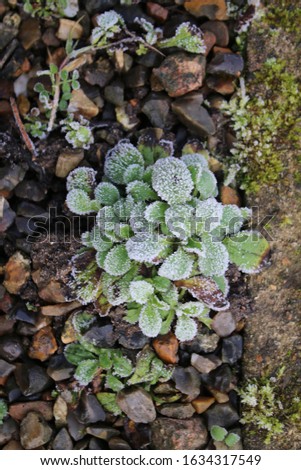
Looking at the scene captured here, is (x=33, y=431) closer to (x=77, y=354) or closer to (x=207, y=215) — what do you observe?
(x=77, y=354)

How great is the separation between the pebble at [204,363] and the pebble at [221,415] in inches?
8.2

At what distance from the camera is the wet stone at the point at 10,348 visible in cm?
287

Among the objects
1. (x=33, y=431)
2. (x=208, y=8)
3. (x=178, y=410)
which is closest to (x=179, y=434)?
(x=178, y=410)

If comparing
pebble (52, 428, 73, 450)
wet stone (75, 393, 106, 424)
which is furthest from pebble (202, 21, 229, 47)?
pebble (52, 428, 73, 450)

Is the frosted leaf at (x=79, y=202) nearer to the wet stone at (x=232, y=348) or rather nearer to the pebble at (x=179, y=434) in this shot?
the wet stone at (x=232, y=348)

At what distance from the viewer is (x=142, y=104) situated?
2961 mm

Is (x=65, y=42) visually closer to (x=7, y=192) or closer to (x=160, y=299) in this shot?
(x=7, y=192)

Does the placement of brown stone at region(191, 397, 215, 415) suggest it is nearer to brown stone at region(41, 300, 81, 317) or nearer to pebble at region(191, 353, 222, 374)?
pebble at region(191, 353, 222, 374)

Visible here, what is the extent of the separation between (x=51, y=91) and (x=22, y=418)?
1.81m

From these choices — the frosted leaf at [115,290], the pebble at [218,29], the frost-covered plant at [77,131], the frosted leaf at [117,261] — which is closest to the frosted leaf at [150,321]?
the frosted leaf at [115,290]

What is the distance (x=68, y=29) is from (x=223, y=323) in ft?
6.06

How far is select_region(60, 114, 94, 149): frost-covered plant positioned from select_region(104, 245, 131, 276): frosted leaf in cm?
65

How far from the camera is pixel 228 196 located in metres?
2.96

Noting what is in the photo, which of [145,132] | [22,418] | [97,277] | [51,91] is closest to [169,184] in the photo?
[145,132]
